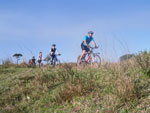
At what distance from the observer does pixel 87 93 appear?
4.31 meters

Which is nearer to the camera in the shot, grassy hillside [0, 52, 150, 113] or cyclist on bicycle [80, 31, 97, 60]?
grassy hillside [0, 52, 150, 113]

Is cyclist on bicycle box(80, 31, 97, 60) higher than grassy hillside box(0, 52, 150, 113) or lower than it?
higher

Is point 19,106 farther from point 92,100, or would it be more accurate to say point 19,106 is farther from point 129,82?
point 129,82

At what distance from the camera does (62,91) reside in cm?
449

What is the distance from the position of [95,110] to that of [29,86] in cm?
278

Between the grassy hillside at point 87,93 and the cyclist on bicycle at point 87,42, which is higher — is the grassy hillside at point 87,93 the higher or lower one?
the lower one

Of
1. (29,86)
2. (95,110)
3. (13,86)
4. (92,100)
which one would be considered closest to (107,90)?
(92,100)

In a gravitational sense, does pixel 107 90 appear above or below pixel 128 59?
below

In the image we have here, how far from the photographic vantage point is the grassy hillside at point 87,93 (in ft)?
11.3

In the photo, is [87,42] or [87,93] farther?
[87,42]

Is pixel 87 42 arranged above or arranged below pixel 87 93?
above

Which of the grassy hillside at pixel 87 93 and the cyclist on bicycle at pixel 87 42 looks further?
the cyclist on bicycle at pixel 87 42

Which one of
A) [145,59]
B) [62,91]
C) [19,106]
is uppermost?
[145,59]

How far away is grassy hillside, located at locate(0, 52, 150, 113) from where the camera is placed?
3.44 meters
